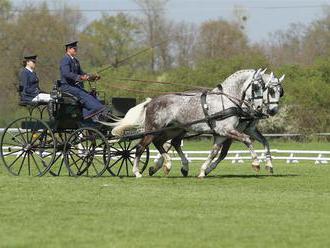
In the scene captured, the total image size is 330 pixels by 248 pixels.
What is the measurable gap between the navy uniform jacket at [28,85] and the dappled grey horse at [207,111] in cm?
205

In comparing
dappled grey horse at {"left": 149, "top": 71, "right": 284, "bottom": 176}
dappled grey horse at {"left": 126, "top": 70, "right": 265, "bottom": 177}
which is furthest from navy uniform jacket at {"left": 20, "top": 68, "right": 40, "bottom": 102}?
dappled grey horse at {"left": 149, "top": 71, "right": 284, "bottom": 176}

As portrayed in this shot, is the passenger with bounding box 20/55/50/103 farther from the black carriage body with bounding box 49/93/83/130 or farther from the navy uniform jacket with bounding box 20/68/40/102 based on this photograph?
the black carriage body with bounding box 49/93/83/130

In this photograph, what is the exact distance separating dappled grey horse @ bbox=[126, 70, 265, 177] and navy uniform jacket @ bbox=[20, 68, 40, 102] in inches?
80.6

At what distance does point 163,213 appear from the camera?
10859 millimetres

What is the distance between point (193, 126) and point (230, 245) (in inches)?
313

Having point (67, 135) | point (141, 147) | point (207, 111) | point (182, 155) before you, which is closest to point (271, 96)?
point (207, 111)

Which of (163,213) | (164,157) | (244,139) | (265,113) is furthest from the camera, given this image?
(164,157)

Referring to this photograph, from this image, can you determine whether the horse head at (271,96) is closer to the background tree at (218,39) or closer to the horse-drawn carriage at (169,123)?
the horse-drawn carriage at (169,123)

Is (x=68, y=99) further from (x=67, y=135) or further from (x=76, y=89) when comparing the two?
(x=67, y=135)

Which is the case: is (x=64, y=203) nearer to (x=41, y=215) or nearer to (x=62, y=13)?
(x=41, y=215)

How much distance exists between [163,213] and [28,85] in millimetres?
6969

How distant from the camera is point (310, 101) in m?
47.4

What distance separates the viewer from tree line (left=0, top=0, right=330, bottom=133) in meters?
47.4

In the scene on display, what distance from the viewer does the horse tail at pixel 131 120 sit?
16.9 m
